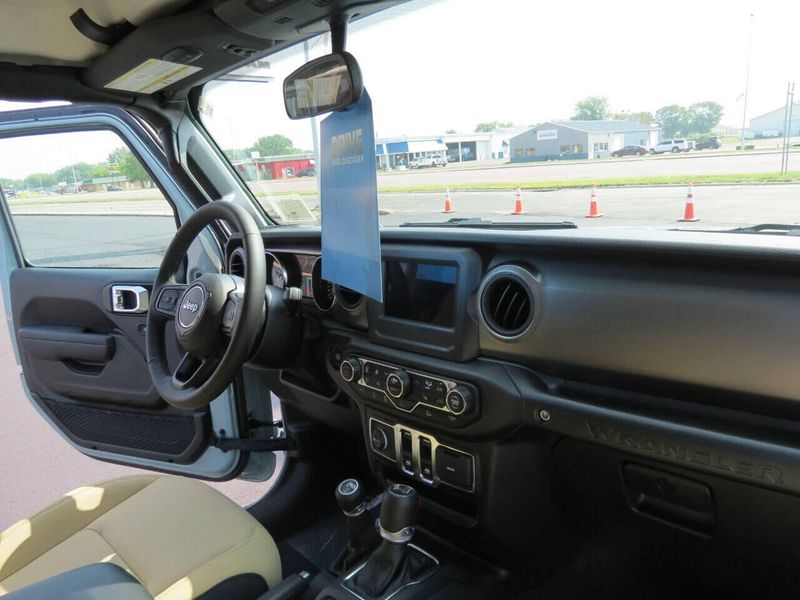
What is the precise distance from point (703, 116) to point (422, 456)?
106cm

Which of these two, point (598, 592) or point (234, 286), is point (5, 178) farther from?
point (598, 592)

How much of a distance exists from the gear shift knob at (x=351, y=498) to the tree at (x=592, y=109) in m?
1.15

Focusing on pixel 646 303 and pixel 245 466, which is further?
pixel 245 466

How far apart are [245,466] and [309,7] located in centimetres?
170

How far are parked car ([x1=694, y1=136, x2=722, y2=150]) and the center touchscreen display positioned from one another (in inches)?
22.3

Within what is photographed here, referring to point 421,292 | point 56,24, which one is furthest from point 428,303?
point 56,24

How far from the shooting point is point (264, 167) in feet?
7.71

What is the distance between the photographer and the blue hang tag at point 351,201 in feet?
4.52

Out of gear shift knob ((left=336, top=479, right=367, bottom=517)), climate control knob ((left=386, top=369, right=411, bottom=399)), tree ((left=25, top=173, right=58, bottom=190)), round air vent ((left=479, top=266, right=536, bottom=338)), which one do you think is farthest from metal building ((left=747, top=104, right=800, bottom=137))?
tree ((left=25, top=173, right=58, bottom=190))

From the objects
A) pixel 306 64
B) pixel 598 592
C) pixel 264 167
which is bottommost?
pixel 598 592

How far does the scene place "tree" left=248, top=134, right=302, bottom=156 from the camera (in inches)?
85.7

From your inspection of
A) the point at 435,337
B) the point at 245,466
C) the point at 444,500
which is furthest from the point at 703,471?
the point at 245,466

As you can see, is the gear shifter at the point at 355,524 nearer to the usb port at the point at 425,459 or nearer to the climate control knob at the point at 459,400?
the usb port at the point at 425,459

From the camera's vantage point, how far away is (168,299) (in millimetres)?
1785
